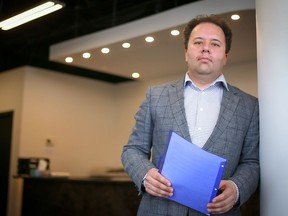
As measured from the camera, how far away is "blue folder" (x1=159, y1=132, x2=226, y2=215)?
1.28 m

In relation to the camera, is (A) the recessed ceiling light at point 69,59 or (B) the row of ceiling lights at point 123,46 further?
(A) the recessed ceiling light at point 69,59

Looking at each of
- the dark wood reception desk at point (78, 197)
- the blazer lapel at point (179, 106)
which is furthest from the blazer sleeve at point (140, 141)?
the dark wood reception desk at point (78, 197)

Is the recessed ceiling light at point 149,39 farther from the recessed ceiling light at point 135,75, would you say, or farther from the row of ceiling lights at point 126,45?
the recessed ceiling light at point 135,75

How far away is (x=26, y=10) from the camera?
3.97 m

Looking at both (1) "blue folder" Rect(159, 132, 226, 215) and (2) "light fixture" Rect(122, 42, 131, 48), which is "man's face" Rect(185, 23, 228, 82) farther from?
(2) "light fixture" Rect(122, 42, 131, 48)

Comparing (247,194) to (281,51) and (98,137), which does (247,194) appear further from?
(98,137)

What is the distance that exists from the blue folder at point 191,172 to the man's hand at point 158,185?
1.0 inches

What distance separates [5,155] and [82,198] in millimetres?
2825

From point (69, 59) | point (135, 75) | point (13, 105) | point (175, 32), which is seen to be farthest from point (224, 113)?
point (13, 105)

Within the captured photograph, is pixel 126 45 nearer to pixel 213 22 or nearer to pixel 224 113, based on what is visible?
pixel 213 22

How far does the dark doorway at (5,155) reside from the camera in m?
6.66

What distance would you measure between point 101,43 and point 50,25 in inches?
54.3

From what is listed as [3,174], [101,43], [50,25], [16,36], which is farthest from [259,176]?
[3,174]

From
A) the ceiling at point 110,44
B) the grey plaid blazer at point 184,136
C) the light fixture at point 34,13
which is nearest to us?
the grey plaid blazer at point 184,136
